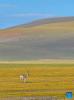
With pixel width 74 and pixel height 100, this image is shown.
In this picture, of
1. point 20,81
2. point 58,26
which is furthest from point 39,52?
point 20,81

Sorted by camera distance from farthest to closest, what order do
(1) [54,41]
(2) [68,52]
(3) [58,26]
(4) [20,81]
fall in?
1. (3) [58,26]
2. (1) [54,41]
3. (2) [68,52]
4. (4) [20,81]

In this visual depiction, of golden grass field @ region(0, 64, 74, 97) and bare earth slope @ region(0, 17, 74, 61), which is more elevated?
bare earth slope @ region(0, 17, 74, 61)

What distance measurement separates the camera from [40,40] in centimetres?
13662

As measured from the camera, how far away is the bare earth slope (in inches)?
4838

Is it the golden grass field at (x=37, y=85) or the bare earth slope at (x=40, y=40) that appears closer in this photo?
the golden grass field at (x=37, y=85)

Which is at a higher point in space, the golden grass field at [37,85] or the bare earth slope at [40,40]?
the bare earth slope at [40,40]

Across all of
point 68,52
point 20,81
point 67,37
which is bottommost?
point 20,81

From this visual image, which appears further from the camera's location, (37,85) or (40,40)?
(40,40)

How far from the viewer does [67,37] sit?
136250 millimetres

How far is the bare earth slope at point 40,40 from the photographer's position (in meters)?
123

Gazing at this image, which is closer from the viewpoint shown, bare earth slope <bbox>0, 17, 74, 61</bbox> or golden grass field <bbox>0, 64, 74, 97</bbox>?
golden grass field <bbox>0, 64, 74, 97</bbox>

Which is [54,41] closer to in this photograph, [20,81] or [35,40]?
[35,40]

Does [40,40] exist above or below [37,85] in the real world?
above

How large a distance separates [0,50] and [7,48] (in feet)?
5.35
